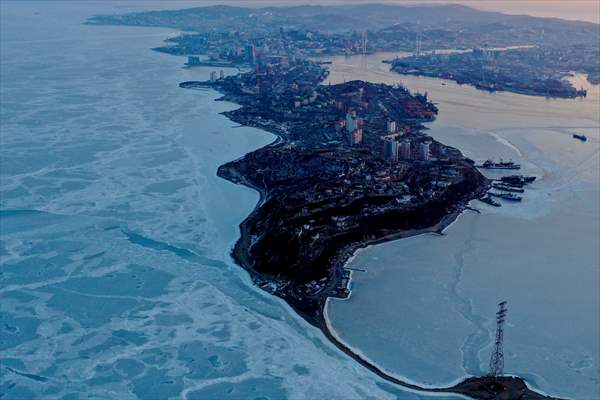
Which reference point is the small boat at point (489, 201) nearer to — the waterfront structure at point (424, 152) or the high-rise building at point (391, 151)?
the waterfront structure at point (424, 152)

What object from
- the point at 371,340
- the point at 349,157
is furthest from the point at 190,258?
the point at 349,157

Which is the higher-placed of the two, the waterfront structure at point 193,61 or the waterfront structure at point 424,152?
the waterfront structure at point 193,61

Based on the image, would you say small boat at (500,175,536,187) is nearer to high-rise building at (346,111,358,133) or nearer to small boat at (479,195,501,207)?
small boat at (479,195,501,207)

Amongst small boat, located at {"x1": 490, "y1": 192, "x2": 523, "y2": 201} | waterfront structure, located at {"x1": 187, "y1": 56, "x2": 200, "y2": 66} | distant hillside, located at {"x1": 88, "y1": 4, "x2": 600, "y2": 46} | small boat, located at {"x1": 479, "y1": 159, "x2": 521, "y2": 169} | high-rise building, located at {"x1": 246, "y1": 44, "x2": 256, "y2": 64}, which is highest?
distant hillside, located at {"x1": 88, "y1": 4, "x2": 600, "y2": 46}

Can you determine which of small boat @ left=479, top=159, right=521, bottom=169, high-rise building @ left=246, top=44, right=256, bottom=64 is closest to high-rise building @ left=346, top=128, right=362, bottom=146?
small boat @ left=479, top=159, right=521, bottom=169

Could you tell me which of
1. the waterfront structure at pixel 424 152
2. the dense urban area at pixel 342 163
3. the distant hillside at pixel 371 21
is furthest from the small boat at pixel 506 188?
the distant hillside at pixel 371 21

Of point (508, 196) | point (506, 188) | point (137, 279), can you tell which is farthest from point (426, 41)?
point (137, 279)
